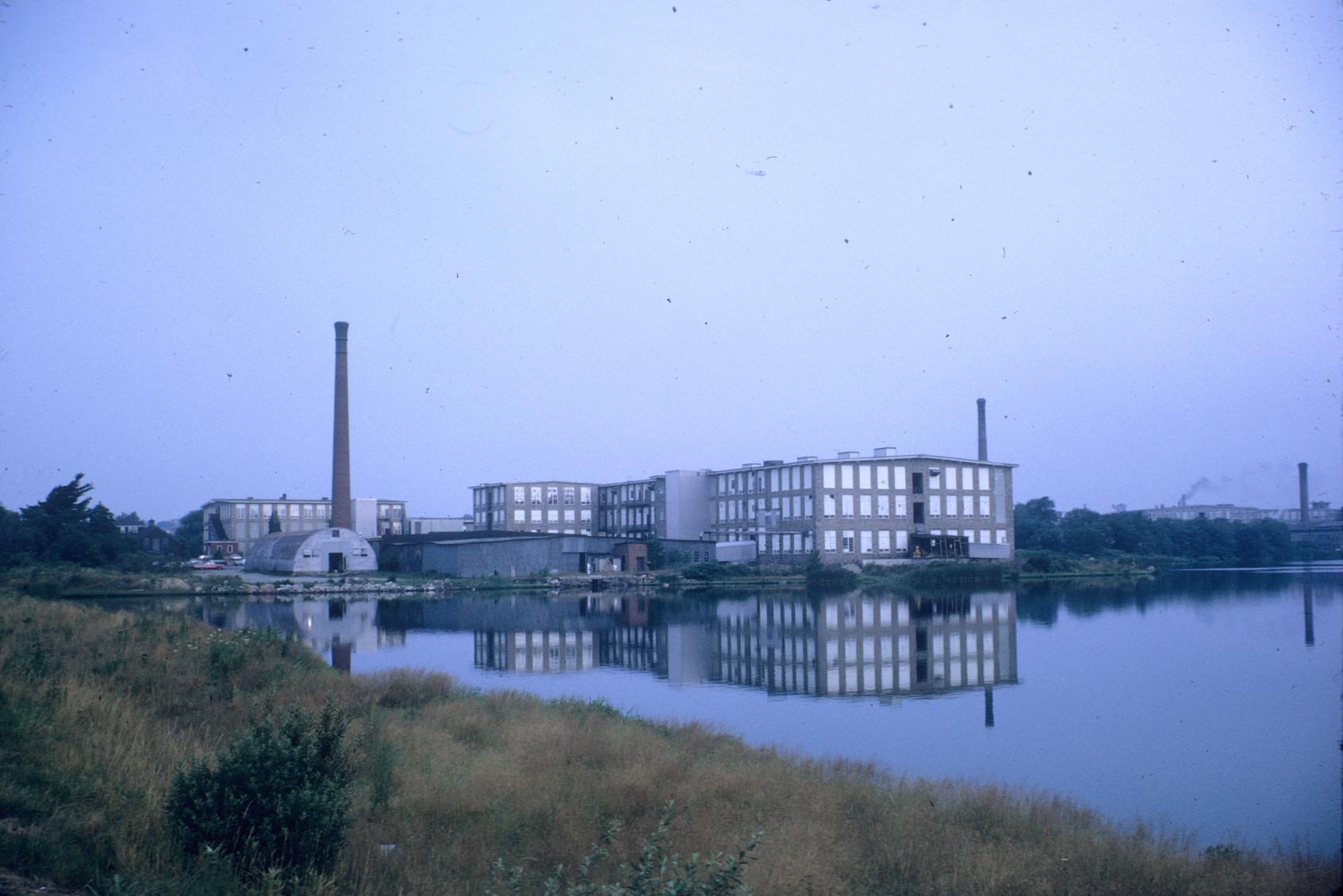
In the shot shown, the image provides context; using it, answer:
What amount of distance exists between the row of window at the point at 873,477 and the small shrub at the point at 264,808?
63.4 metres

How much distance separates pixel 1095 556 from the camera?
3100 inches

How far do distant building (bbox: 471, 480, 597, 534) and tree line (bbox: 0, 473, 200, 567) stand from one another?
115ft

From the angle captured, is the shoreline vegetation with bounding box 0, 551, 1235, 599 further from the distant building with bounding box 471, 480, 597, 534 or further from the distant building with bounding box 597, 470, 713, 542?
the distant building with bounding box 471, 480, 597, 534

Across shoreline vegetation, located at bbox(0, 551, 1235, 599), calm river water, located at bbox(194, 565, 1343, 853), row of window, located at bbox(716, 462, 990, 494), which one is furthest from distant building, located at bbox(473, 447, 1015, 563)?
calm river water, located at bbox(194, 565, 1343, 853)

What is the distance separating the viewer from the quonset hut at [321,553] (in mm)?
62844

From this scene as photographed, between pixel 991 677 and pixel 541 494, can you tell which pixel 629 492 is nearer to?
pixel 541 494

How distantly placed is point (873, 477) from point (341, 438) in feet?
121

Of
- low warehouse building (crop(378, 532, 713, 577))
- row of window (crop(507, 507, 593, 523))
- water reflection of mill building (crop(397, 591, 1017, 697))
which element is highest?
row of window (crop(507, 507, 593, 523))

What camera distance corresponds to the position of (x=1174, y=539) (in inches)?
3433

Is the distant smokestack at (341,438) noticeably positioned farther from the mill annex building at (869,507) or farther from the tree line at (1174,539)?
the tree line at (1174,539)

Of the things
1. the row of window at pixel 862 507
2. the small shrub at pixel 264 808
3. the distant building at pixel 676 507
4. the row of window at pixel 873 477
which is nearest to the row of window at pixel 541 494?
the distant building at pixel 676 507

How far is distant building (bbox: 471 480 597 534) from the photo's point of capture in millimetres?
91438

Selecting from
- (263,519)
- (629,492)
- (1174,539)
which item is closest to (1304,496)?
(1174,539)

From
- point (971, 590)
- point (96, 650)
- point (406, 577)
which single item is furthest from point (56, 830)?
point (406, 577)
